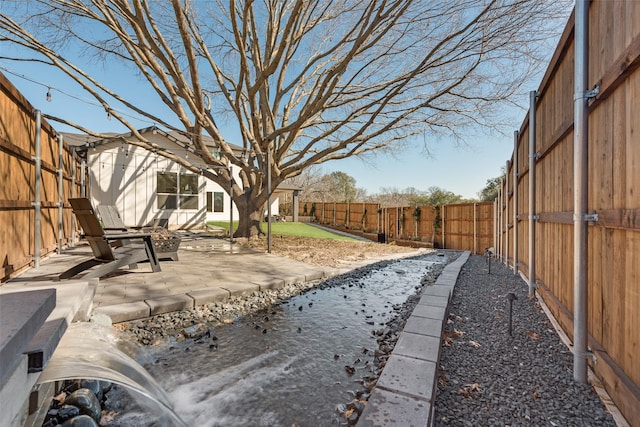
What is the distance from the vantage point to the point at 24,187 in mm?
4363

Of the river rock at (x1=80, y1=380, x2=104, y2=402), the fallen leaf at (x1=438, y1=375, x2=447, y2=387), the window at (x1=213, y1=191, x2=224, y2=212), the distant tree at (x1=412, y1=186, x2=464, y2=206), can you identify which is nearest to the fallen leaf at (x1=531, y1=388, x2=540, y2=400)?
the fallen leaf at (x1=438, y1=375, x2=447, y2=387)

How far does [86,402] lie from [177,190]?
13251 mm

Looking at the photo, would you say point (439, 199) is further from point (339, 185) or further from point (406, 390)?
point (339, 185)

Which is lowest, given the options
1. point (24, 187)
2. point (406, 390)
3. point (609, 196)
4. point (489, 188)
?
point (406, 390)

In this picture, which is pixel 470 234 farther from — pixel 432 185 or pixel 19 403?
pixel 432 185

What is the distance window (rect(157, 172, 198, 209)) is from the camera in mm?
13437

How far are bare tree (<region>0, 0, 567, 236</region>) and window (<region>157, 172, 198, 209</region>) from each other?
4.38 m

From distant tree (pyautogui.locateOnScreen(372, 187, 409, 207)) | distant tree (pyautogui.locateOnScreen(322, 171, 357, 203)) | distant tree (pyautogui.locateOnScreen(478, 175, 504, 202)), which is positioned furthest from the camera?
distant tree (pyautogui.locateOnScreen(322, 171, 357, 203))

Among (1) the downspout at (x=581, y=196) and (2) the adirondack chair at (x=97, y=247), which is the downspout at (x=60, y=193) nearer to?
(2) the adirondack chair at (x=97, y=247)

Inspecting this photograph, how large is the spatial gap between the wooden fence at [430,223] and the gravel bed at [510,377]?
28.0 feet

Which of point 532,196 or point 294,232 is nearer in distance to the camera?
point 532,196

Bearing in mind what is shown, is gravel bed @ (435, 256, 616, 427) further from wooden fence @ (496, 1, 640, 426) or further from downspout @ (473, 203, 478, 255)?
downspout @ (473, 203, 478, 255)

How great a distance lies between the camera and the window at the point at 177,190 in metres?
13.4

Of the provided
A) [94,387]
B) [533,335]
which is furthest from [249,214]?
[533,335]
